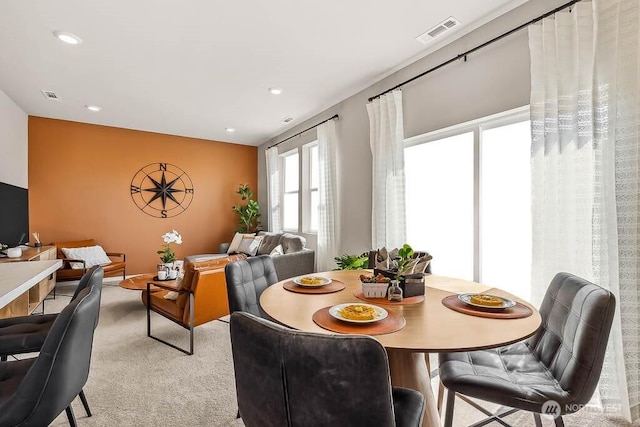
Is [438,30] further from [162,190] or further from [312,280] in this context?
[162,190]

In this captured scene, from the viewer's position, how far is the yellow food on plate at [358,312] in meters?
1.22

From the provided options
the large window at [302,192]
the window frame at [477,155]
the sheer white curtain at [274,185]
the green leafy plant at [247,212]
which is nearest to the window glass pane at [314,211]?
the large window at [302,192]

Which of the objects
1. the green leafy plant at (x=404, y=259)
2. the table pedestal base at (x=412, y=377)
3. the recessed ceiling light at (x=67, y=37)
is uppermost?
the recessed ceiling light at (x=67, y=37)

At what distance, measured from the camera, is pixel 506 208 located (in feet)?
8.27

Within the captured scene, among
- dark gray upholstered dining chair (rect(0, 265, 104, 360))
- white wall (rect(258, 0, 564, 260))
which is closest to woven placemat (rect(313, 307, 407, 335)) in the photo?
dark gray upholstered dining chair (rect(0, 265, 104, 360))

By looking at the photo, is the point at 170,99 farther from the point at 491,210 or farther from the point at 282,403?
the point at 282,403

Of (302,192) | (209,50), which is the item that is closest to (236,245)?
(302,192)

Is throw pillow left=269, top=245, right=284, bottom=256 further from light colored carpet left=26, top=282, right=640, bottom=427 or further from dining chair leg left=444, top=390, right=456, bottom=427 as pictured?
dining chair leg left=444, top=390, right=456, bottom=427

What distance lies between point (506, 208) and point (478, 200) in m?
0.22

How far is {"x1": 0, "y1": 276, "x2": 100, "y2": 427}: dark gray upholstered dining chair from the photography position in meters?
1.04

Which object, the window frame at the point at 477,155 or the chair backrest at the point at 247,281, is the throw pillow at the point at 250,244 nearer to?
the chair backrest at the point at 247,281

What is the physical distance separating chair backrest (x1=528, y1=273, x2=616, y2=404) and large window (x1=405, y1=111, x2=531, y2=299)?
1.04m

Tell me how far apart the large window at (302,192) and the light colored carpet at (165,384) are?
92.8 inches

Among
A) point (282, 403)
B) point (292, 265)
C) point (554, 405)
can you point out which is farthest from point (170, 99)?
point (554, 405)
